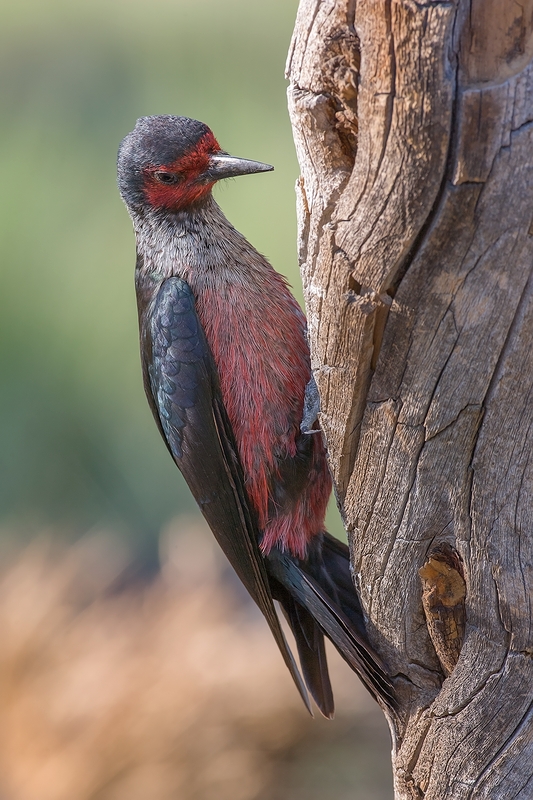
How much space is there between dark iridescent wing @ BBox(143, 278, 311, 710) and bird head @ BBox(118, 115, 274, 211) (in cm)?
37

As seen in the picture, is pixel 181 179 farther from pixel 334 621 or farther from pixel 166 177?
pixel 334 621

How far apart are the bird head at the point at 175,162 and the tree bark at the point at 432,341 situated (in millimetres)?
869

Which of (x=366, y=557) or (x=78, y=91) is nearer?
(x=366, y=557)

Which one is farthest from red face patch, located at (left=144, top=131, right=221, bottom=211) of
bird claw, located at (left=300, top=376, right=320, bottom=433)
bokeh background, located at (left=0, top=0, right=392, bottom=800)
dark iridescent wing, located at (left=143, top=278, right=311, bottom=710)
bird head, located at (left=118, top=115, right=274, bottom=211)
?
bokeh background, located at (left=0, top=0, right=392, bottom=800)

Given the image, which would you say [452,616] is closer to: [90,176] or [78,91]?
[90,176]

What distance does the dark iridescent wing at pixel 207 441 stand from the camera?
7.48 ft

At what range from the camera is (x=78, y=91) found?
4316 millimetres

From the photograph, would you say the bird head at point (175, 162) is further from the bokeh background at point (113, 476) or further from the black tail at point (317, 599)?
the bokeh background at point (113, 476)

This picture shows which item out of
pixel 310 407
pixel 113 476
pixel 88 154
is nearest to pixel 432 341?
pixel 310 407

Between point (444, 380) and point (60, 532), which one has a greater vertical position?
point (444, 380)

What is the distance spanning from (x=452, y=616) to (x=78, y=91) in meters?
3.79

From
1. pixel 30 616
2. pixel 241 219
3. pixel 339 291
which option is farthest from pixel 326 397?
pixel 30 616

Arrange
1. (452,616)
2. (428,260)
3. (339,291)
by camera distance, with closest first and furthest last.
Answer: (428,260) → (339,291) → (452,616)

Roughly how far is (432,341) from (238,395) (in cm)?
98
